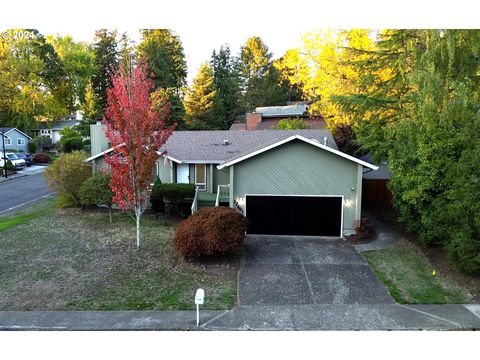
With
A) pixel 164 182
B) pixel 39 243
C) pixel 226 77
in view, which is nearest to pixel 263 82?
pixel 226 77

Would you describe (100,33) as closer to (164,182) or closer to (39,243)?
(164,182)

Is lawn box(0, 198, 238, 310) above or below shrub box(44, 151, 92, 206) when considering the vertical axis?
below

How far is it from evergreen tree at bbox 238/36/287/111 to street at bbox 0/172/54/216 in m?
30.0

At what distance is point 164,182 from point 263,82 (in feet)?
127

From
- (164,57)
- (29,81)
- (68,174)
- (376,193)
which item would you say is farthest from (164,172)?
(164,57)

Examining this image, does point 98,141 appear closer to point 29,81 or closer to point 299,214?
point 299,214

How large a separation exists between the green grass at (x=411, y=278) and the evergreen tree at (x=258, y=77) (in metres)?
41.2

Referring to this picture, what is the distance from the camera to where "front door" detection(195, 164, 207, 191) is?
2052 cm

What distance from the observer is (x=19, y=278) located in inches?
461

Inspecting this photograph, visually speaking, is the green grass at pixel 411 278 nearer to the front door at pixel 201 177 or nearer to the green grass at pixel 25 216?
the front door at pixel 201 177

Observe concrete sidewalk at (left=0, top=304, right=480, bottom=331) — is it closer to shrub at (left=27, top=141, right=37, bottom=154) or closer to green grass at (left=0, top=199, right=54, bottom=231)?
green grass at (left=0, top=199, right=54, bottom=231)

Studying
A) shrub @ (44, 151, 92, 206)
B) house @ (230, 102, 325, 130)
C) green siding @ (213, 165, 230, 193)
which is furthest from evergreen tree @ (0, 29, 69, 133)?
green siding @ (213, 165, 230, 193)

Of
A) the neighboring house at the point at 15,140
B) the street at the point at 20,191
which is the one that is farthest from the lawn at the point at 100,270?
the neighboring house at the point at 15,140

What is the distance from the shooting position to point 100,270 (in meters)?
12.3
